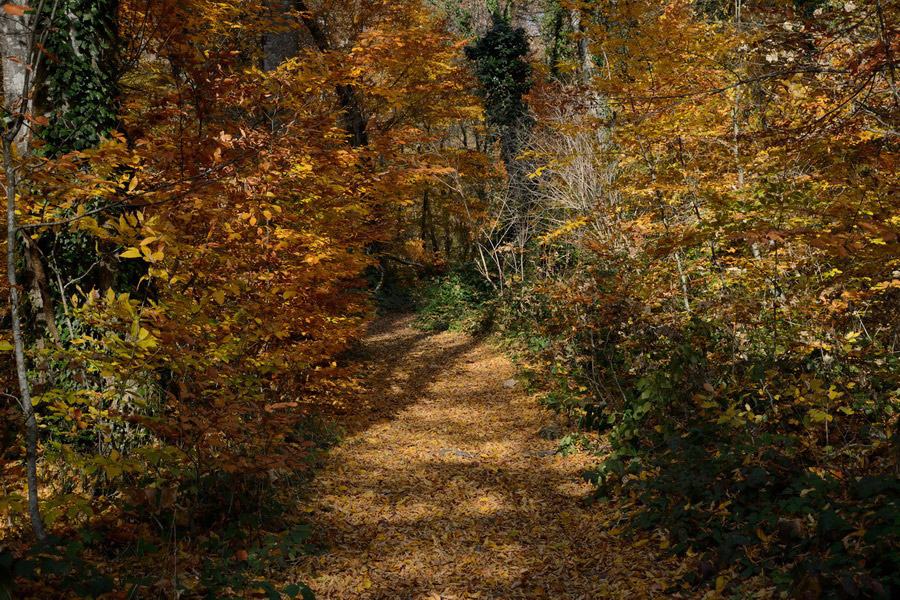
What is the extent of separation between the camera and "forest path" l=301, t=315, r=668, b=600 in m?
3.84

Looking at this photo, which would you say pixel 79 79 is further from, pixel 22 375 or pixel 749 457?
pixel 749 457

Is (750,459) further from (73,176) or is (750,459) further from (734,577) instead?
(73,176)

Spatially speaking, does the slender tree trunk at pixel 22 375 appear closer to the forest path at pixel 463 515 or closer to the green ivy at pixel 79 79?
the forest path at pixel 463 515

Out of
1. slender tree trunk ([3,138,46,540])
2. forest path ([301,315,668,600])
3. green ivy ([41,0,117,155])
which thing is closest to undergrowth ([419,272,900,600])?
forest path ([301,315,668,600])

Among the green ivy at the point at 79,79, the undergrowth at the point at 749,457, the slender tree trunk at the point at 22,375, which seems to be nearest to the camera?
the slender tree trunk at the point at 22,375

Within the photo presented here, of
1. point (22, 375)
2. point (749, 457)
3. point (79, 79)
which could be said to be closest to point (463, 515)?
point (749, 457)

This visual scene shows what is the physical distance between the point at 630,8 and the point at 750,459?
570cm

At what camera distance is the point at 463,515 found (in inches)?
197

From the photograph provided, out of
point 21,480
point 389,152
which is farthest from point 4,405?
point 389,152

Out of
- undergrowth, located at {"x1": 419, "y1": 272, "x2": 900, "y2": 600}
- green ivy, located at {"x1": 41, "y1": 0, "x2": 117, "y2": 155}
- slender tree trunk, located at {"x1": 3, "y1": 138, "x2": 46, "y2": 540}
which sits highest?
green ivy, located at {"x1": 41, "y1": 0, "x2": 117, "y2": 155}

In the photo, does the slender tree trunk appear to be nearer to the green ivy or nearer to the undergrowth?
the green ivy

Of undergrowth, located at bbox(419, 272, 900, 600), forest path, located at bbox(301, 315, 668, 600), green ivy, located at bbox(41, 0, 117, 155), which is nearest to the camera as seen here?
undergrowth, located at bbox(419, 272, 900, 600)

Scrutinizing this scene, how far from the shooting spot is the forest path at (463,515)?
384cm

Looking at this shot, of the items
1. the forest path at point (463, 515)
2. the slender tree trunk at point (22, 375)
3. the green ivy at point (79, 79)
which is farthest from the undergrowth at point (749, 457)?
the green ivy at point (79, 79)
